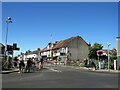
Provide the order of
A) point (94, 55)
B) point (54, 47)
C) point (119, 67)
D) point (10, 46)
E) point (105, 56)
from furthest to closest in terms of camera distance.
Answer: point (54, 47), point (94, 55), point (105, 56), point (119, 67), point (10, 46)

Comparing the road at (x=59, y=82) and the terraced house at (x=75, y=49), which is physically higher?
the terraced house at (x=75, y=49)

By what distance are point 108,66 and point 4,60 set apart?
15.9 m

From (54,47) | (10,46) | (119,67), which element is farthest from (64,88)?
(54,47)

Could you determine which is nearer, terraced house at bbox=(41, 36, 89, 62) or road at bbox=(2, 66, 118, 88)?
road at bbox=(2, 66, 118, 88)

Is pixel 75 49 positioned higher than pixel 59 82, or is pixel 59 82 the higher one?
pixel 75 49

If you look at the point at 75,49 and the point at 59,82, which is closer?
the point at 59,82

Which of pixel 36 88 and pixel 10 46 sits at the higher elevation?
pixel 10 46

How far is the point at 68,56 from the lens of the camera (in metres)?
104

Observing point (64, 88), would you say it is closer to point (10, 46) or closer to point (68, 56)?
point (10, 46)

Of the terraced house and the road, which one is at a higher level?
the terraced house

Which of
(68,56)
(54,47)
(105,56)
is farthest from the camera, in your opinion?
(54,47)

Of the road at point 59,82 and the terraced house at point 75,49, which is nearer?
the road at point 59,82

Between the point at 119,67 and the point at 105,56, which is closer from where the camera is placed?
the point at 119,67

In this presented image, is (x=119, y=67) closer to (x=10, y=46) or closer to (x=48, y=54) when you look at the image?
(x=10, y=46)
